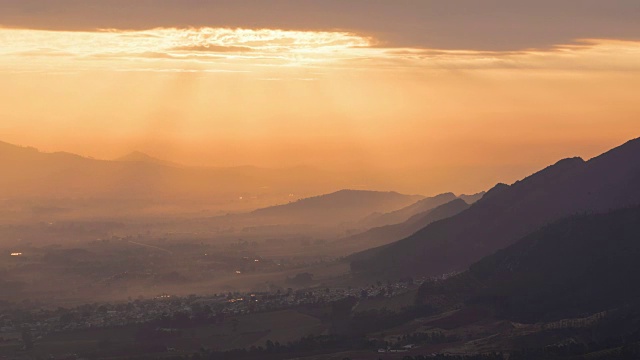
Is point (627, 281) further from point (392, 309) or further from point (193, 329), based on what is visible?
point (193, 329)

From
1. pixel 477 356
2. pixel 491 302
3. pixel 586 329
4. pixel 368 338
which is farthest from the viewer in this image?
pixel 491 302

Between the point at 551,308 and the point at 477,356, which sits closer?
the point at 477,356

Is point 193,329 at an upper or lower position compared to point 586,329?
upper

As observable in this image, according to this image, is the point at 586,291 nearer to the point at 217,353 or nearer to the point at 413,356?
the point at 413,356

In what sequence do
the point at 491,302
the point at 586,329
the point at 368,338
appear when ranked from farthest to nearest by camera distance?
the point at 491,302 < the point at 368,338 < the point at 586,329

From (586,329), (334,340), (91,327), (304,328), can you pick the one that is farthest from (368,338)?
(91,327)

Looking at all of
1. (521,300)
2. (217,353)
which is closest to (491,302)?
(521,300)
